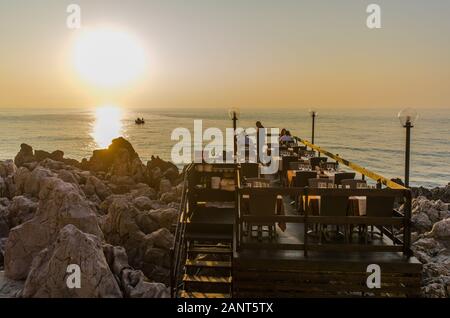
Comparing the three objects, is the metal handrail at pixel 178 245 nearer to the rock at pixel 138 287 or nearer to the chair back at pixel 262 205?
the rock at pixel 138 287

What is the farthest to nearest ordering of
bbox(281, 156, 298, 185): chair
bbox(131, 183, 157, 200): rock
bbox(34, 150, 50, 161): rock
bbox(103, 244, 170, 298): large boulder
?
bbox(34, 150, 50, 161): rock, bbox(131, 183, 157, 200): rock, bbox(281, 156, 298, 185): chair, bbox(103, 244, 170, 298): large boulder

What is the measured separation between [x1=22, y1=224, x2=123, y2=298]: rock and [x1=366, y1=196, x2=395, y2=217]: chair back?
20.6 ft

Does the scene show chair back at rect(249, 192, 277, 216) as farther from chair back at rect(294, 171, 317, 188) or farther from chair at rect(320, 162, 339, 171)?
chair at rect(320, 162, 339, 171)

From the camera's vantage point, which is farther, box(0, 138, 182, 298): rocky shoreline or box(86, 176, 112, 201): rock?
box(86, 176, 112, 201): rock

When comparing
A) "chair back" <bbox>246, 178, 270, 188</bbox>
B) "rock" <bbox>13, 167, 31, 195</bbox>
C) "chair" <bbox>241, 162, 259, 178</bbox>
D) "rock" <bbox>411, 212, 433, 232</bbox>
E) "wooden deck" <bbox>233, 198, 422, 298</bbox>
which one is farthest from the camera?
"rock" <bbox>13, 167, 31, 195</bbox>

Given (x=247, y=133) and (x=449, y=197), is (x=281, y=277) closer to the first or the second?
(x=247, y=133)

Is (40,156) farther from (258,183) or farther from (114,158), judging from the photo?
(258,183)

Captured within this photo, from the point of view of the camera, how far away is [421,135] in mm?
110750

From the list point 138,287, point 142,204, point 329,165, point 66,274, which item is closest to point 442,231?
point 329,165

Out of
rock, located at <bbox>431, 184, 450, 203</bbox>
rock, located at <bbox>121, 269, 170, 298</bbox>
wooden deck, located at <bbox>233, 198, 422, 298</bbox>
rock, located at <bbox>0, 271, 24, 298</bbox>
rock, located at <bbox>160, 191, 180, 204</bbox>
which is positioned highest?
wooden deck, located at <bbox>233, 198, 422, 298</bbox>

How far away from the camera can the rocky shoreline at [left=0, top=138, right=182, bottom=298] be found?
1060 cm

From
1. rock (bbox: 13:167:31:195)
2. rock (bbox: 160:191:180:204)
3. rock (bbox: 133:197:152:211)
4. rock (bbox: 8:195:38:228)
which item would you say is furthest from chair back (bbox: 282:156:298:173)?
rock (bbox: 13:167:31:195)

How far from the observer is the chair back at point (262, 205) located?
9062 mm

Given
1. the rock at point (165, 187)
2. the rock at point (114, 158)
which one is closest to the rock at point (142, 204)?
the rock at point (165, 187)
